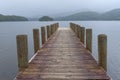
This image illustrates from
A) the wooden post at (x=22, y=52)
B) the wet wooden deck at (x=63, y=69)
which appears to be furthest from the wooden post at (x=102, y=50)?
the wooden post at (x=22, y=52)

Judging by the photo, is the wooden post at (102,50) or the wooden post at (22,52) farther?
the wooden post at (102,50)

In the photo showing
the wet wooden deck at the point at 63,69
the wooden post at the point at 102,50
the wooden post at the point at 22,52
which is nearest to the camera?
the wet wooden deck at the point at 63,69

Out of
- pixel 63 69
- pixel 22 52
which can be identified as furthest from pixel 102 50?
pixel 22 52

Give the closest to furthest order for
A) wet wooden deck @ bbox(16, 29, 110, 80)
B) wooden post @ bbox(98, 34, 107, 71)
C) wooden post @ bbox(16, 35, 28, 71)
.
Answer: wet wooden deck @ bbox(16, 29, 110, 80), wooden post @ bbox(16, 35, 28, 71), wooden post @ bbox(98, 34, 107, 71)

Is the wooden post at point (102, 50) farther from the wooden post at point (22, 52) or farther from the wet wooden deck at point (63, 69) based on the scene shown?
the wooden post at point (22, 52)

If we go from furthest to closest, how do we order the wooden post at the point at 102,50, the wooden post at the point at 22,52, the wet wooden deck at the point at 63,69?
the wooden post at the point at 102,50, the wooden post at the point at 22,52, the wet wooden deck at the point at 63,69

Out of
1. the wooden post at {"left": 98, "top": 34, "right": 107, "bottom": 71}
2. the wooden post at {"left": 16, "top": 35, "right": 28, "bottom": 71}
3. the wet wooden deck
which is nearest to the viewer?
the wet wooden deck

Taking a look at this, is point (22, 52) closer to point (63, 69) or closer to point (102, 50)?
point (63, 69)

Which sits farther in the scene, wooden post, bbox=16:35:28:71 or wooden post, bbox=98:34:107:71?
wooden post, bbox=98:34:107:71

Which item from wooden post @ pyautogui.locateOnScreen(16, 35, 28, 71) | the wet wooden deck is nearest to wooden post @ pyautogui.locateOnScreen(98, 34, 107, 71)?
the wet wooden deck

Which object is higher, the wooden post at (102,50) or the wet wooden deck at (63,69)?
the wooden post at (102,50)

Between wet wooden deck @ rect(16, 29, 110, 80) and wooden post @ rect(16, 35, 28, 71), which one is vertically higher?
wooden post @ rect(16, 35, 28, 71)

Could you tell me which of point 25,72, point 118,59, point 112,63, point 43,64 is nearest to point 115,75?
point 112,63

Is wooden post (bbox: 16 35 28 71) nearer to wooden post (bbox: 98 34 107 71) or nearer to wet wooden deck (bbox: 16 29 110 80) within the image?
wet wooden deck (bbox: 16 29 110 80)
